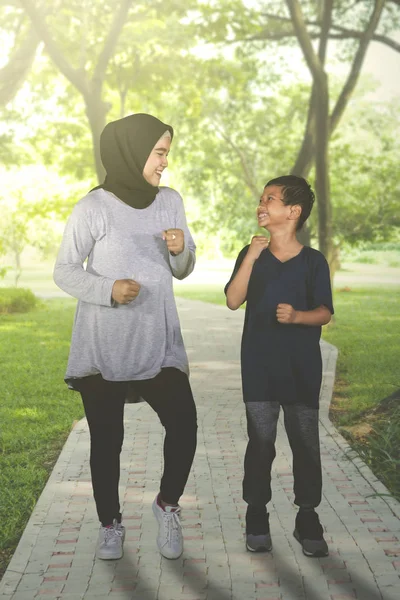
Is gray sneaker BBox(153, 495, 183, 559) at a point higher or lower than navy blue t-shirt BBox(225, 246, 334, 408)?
lower

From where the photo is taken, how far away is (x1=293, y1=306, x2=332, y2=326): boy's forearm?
4004 mm

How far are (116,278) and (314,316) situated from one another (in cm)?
83

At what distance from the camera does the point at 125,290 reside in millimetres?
3803

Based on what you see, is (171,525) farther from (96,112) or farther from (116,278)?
(96,112)

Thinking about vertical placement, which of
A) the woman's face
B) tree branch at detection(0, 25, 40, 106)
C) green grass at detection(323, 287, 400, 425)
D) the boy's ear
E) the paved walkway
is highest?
tree branch at detection(0, 25, 40, 106)

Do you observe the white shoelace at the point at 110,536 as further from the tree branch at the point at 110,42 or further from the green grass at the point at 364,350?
the tree branch at the point at 110,42

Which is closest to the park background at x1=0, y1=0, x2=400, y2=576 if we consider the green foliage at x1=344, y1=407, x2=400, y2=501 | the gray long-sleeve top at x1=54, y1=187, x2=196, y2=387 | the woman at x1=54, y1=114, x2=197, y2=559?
the green foliage at x1=344, y1=407, x2=400, y2=501

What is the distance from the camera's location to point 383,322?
57.8ft

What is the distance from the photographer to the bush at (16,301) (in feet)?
68.0

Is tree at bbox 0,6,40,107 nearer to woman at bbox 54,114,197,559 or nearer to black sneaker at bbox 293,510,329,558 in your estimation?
woman at bbox 54,114,197,559

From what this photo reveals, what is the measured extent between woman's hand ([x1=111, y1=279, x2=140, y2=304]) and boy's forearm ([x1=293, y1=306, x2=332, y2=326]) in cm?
68

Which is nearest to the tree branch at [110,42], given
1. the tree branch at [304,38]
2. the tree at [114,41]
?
the tree at [114,41]

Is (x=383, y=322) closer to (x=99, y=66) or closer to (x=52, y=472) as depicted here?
(x=99, y=66)

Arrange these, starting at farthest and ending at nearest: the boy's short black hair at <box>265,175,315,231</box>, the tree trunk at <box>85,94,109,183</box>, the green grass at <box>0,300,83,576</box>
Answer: the tree trunk at <box>85,94,109,183</box> → the green grass at <box>0,300,83,576</box> → the boy's short black hair at <box>265,175,315,231</box>
